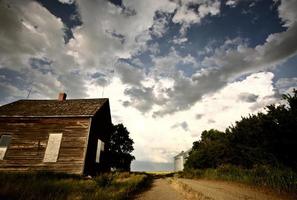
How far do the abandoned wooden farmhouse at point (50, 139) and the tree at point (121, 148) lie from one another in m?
23.8

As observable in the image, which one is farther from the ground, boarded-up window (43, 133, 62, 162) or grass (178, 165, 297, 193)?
boarded-up window (43, 133, 62, 162)

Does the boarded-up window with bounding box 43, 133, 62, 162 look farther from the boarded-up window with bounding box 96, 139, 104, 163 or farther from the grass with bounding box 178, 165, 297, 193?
the grass with bounding box 178, 165, 297, 193

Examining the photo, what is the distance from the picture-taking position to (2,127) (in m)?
18.2

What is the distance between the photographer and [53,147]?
17.1 m

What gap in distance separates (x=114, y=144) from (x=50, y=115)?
2768 centimetres

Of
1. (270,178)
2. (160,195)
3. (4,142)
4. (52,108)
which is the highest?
(52,108)

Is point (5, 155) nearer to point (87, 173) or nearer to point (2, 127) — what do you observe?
point (2, 127)

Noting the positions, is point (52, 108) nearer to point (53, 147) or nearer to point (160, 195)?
point (53, 147)

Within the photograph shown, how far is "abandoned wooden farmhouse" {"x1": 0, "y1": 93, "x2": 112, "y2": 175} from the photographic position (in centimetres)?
1661

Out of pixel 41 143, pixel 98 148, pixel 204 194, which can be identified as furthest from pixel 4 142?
pixel 204 194

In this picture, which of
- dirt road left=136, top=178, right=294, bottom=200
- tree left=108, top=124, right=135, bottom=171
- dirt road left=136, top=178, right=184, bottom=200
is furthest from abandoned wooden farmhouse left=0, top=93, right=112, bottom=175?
tree left=108, top=124, right=135, bottom=171

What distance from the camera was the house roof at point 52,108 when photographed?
720 inches

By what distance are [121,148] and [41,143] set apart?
2835cm

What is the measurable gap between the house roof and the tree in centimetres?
2320
